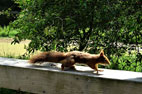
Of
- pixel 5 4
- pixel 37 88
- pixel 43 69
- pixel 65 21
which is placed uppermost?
pixel 5 4

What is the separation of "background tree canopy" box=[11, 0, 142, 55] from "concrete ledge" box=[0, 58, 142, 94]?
1.06 metres

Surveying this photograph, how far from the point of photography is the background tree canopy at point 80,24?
11.8ft

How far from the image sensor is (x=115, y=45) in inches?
149

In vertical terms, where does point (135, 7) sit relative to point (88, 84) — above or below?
above

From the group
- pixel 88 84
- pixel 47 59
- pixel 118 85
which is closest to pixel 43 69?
pixel 47 59

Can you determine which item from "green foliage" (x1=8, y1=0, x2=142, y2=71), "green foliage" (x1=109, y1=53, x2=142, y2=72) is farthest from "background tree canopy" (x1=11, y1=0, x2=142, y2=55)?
"green foliage" (x1=109, y1=53, x2=142, y2=72)

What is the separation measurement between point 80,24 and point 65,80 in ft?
5.98

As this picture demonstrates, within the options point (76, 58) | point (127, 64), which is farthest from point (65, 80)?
point (127, 64)

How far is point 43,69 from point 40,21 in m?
1.26

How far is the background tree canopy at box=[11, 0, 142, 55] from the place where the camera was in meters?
3.60

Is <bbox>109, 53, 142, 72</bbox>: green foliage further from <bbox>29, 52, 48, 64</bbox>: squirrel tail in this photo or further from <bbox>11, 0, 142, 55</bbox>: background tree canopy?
<bbox>29, 52, 48, 64</bbox>: squirrel tail

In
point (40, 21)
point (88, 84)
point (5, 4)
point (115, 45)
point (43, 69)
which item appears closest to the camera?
point (88, 84)

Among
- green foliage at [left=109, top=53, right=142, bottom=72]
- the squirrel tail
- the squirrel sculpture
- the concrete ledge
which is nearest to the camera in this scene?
the concrete ledge

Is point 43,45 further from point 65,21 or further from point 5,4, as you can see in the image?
point 5,4
